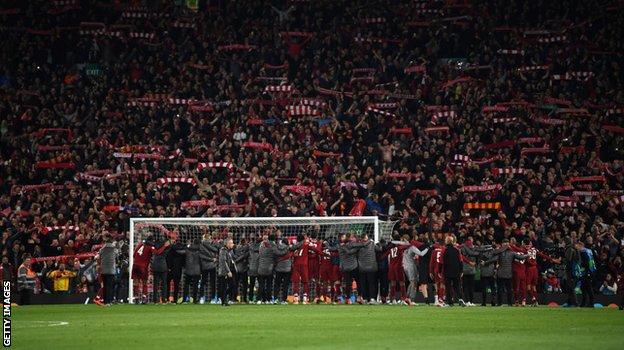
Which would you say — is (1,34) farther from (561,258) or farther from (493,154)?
(561,258)

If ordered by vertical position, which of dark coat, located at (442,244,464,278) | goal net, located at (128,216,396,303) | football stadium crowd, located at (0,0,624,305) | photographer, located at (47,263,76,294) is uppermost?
football stadium crowd, located at (0,0,624,305)

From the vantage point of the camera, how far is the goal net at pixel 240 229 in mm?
31812

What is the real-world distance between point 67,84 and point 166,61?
159 inches

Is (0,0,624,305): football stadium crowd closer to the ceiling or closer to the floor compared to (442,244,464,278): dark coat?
closer to the ceiling

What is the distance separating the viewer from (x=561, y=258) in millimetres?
30641

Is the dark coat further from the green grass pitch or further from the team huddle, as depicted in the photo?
the green grass pitch

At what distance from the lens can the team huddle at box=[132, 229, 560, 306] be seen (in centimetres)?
2955

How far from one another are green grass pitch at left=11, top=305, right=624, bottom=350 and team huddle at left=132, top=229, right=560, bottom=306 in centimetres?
215

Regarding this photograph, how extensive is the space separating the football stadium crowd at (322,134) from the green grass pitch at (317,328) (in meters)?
3.75

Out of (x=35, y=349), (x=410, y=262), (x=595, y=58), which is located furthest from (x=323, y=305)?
(x=595, y=58)

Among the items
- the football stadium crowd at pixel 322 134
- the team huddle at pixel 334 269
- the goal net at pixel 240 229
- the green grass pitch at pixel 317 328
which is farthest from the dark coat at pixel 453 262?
the goal net at pixel 240 229

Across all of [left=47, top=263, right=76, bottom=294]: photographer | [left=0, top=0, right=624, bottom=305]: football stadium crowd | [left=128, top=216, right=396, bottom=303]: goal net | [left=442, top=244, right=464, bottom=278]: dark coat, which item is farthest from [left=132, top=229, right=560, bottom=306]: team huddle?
[left=47, top=263, right=76, bottom=294]: photographer

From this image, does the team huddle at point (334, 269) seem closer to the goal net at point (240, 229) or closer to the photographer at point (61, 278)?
the goal net at point (240, 229)

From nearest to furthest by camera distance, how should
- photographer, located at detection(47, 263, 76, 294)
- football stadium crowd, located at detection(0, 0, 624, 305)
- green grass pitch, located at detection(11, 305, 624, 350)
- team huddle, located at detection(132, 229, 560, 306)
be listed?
green grass pitch, located at detection(11, 305, 624, 350), team huddle, located at detection(132, 229, 560, 306), football stadium crowd, located at detection(0, 0, 624, 305), photographer, located at detection(47, 263, 76, 294)
